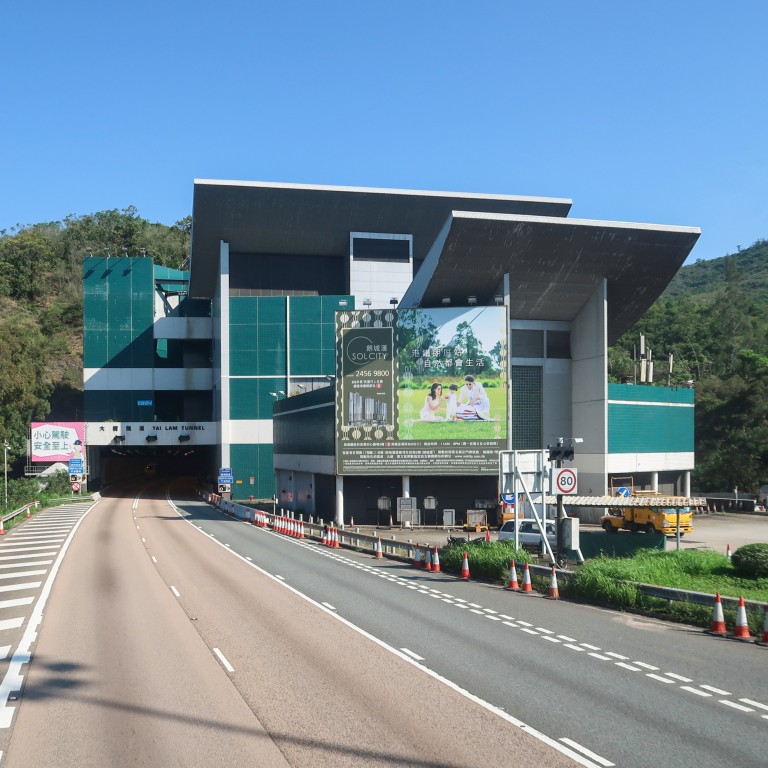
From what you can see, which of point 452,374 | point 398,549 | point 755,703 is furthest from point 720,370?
point 755,703

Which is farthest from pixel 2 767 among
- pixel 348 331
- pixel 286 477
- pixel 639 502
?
pixel 286 477

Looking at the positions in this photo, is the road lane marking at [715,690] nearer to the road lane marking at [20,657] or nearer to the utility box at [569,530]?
the road lane marking at [20,657]

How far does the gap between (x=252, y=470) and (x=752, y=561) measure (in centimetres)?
6179

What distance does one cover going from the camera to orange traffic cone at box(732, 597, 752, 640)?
17516 mm

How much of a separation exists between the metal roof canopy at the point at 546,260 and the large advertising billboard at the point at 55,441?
41.4m

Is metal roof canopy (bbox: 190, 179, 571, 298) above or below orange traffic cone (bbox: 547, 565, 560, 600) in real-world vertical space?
above

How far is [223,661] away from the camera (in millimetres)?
15312

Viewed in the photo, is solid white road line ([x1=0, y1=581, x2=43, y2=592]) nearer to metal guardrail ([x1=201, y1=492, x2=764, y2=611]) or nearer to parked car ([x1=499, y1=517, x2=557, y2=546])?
metal guardrail ([x1=201, y1=492, x2=764, y2=611])

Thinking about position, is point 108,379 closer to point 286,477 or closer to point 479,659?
point 286,477

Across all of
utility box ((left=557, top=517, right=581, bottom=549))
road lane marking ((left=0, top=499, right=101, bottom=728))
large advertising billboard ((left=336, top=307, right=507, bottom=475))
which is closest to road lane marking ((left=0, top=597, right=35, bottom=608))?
road lane marking ((left=0, top=499, right=101, bottom=728))

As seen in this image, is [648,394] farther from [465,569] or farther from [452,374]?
[465,569]

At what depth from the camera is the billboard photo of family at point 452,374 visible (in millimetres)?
49594

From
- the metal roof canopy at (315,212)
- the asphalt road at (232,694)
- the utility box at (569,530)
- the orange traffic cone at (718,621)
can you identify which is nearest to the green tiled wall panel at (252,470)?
the metal roof canopy at (315,212)

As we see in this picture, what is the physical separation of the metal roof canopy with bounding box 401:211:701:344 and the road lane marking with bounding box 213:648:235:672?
115 feet
